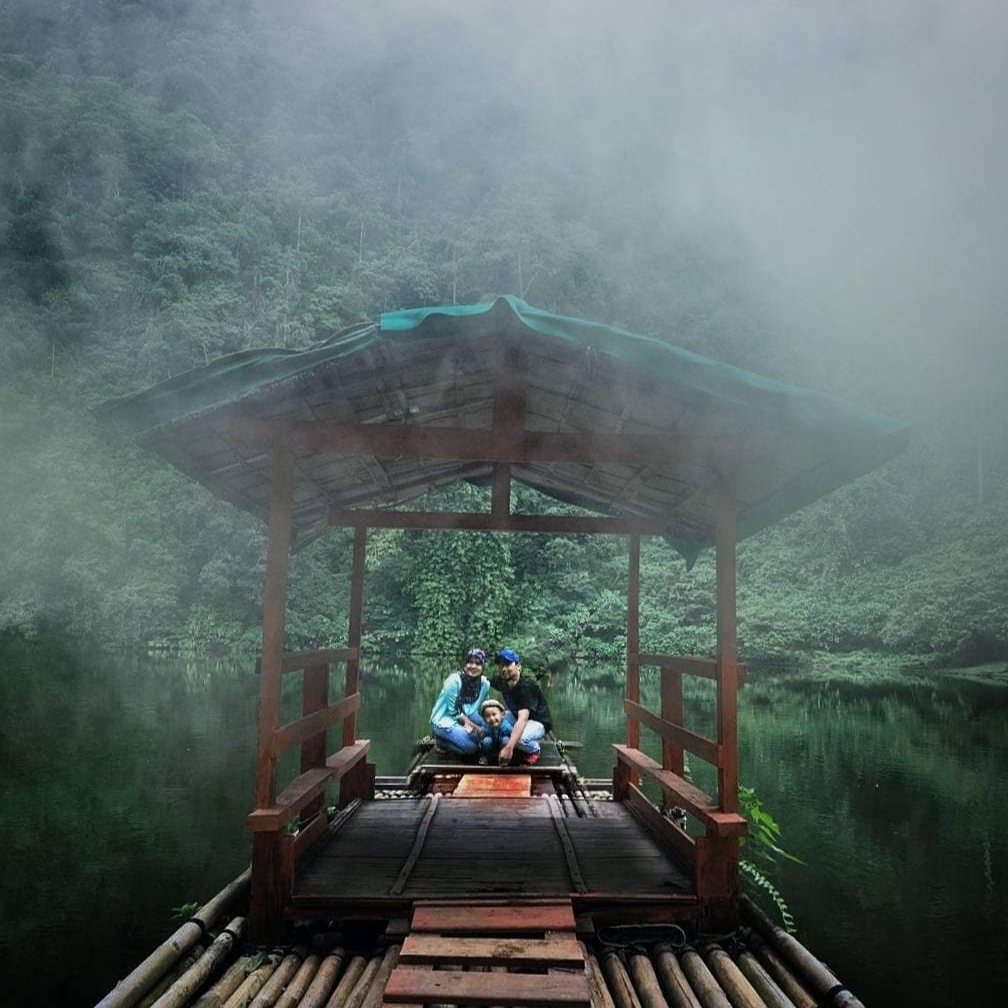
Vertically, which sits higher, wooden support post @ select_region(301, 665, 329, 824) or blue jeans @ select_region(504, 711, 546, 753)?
wooden support post @ select_region(301, 665, 329, 824)

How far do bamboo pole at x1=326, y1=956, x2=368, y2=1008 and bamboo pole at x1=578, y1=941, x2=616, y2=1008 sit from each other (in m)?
0.94

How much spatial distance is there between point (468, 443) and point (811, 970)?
8.86 feet

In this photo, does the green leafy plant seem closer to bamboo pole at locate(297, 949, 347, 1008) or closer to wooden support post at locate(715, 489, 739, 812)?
wooden support post at locate(715, 489, 739, 812)

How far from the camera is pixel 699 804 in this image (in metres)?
3.76

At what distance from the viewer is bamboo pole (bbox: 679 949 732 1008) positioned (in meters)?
2.87

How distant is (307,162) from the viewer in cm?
6544

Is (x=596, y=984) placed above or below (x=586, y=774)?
above

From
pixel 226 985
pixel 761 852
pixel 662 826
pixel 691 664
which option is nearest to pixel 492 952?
pixel 226 985

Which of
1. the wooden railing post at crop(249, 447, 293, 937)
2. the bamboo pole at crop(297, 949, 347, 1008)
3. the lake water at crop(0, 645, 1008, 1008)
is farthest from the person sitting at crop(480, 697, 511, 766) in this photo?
the bamboo pole at crop(297, 949, 347, 1008)

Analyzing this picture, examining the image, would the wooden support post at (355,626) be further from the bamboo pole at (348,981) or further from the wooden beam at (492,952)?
the wooden beam at (492,952)

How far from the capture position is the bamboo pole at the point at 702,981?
287 cm

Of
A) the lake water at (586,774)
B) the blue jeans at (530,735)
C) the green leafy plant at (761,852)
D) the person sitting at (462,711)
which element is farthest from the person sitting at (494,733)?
the lake water at (586,774)

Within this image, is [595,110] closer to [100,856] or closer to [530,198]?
[530,198]

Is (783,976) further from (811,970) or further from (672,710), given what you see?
(672,710)
